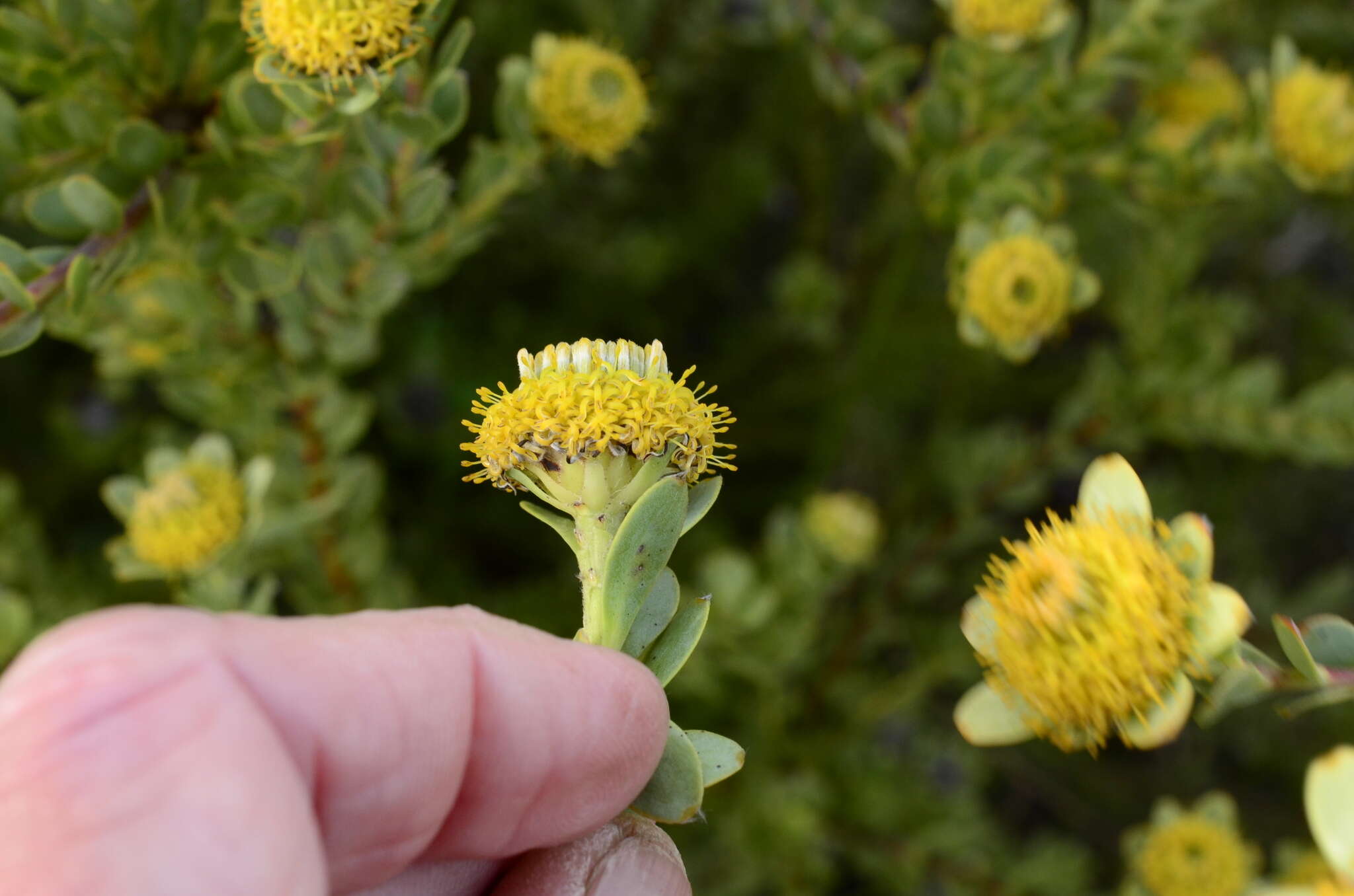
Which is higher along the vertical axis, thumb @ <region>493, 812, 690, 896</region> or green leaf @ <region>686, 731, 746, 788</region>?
green leaf @ <region>686, 731, 746, 788</region>

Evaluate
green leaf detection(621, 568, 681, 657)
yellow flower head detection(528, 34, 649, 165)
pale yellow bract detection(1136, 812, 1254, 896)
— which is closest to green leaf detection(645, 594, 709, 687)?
green leaf detection(621, 568, 681, 657)

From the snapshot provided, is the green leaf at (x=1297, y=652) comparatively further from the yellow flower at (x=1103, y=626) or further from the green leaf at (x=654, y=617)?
the green leaf at (x=654, y=617)

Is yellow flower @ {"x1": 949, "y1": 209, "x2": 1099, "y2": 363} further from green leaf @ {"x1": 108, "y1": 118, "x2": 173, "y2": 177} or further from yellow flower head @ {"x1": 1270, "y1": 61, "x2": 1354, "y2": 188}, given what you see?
green leaf @ {"x1": 108, "y1": 118, "x2": 173, "y2": 177}

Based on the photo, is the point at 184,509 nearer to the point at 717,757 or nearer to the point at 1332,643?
the point at 717,757

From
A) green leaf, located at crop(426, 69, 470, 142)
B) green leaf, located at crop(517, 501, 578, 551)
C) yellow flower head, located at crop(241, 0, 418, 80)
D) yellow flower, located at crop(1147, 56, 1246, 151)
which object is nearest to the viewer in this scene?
green leaf, located at crop(517, 501, 578, 551)

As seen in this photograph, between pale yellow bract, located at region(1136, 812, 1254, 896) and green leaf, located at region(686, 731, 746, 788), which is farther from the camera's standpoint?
pale yellow bract, located at region(1136, 812, 1254, 896)

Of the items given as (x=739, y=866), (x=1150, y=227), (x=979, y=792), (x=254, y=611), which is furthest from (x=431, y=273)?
(x=979, y=792)

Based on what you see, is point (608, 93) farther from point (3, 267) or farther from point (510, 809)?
point (510, 809)
